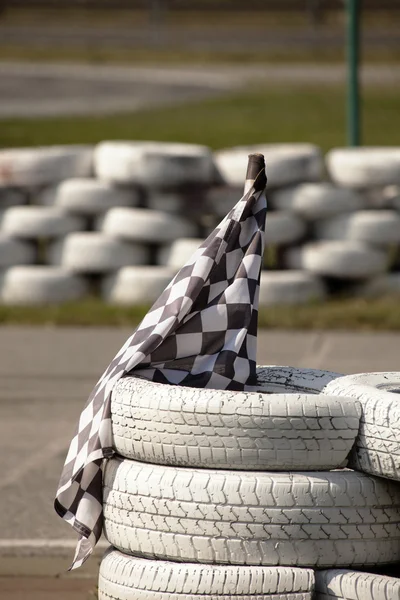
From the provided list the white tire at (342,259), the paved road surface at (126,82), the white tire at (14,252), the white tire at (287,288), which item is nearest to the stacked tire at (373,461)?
the white tire at (287,288)

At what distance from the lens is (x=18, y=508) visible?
4738mm

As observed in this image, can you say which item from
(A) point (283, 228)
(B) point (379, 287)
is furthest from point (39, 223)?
(B) point (379, 287)

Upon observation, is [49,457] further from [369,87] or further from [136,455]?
[369,87]

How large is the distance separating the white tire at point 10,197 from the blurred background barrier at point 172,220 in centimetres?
2

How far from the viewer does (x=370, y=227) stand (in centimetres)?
855

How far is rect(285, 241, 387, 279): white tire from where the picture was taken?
28.0 feet

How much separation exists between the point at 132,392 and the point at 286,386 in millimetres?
634

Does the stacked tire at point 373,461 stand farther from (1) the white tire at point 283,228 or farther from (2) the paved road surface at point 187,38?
(2) the paved road surface at point 187,38

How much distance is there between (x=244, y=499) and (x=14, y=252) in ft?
18.4

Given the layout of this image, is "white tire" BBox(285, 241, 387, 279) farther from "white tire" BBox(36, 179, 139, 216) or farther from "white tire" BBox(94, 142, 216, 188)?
"white tire" BBox(36, 179, 139, 216)

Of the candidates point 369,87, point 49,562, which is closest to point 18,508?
point 49,562

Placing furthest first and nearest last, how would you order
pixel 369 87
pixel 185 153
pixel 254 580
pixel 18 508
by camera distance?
1. pixel 369 87
2. pixel 185 153
3. pixel 18 508
4. pixel 254 580

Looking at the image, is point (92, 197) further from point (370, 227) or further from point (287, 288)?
point (370, 227)

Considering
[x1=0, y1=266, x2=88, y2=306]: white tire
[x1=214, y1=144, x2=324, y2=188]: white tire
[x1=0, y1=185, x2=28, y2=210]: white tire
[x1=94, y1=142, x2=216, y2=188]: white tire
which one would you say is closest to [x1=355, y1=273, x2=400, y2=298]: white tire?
[x1=214, y1=144, x2=324, y2=188]: white tire
